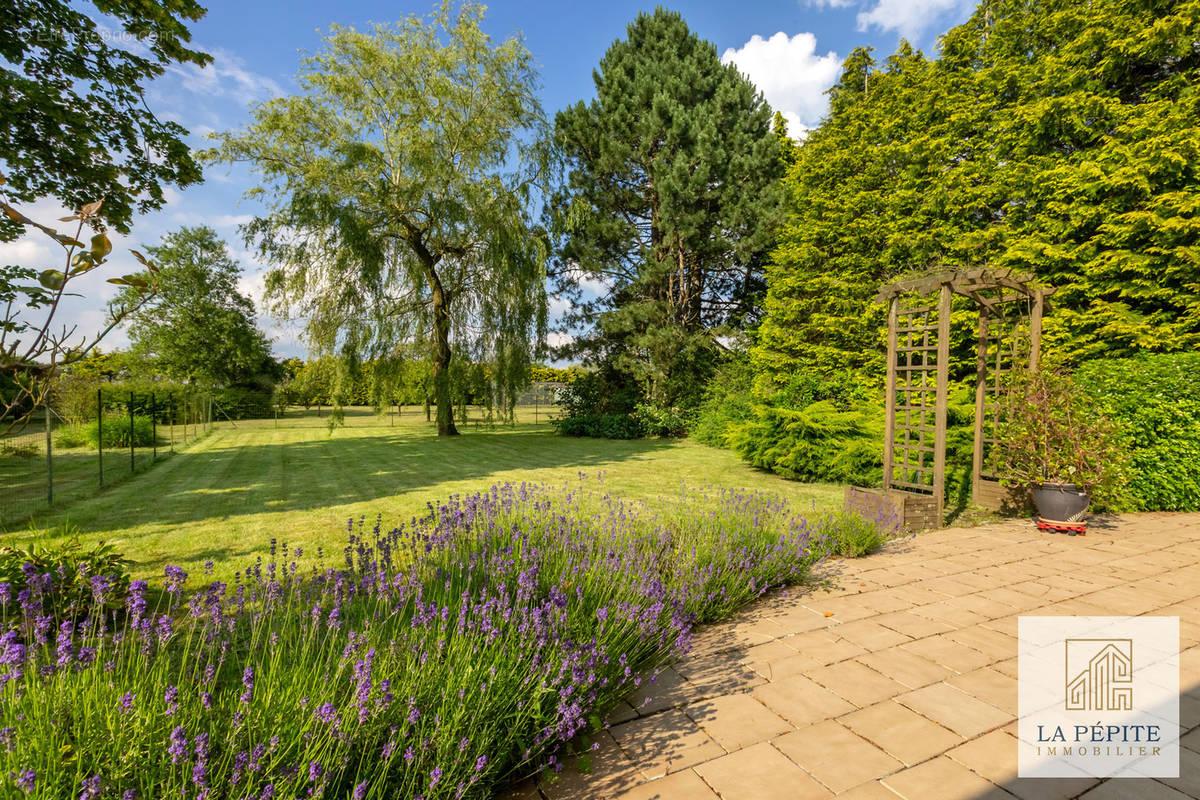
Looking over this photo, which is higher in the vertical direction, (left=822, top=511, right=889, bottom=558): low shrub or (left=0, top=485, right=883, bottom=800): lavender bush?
(left=0, top=485, right=883, bottom=800): lavender bush

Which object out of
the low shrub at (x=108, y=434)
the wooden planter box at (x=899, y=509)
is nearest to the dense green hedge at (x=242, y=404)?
the low shrub at (x=108, y=434)

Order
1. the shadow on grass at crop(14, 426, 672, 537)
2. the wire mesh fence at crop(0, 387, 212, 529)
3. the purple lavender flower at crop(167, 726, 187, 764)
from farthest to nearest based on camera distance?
the wire mesh fence at crop(0, 387, 212, 529)
the shadow on grass at crop(14, 426, 672, 537)
the purple lavender flower at crop(167, 726, 187, 764)

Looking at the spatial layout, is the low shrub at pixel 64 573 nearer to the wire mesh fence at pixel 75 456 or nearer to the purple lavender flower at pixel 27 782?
the wire mesh fence at pixel 75 456

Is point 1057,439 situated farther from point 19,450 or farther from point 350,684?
point 19,450

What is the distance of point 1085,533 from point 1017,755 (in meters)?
4.61

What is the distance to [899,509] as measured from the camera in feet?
17.1

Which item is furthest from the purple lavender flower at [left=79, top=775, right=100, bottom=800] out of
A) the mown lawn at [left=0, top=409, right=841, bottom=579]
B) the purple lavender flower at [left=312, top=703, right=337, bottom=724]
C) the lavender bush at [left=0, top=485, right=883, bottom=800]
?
the mown lawn at [left=0, top=409, right=841, bottom=579]

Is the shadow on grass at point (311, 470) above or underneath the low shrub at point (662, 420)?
underneath

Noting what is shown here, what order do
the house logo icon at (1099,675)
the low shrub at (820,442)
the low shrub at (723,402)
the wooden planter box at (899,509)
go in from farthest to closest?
1. the low shrub at (723,402)
2. the low shrub at (820,442)
3. the wooden planter box at (899,509)
4. the house logo icon at (1099,675)

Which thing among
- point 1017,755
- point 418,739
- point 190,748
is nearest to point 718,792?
point 418,739

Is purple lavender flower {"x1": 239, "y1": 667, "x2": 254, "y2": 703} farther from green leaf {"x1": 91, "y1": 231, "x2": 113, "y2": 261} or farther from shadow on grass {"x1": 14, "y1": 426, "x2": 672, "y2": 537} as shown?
shadow on grass {"x1": 14, "y1": 426, "x2": 672, "y2": 537}

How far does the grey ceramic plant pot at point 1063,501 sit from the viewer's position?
Answer: 509 cm

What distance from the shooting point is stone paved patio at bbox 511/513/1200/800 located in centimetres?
182

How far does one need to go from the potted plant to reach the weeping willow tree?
10345 mm
